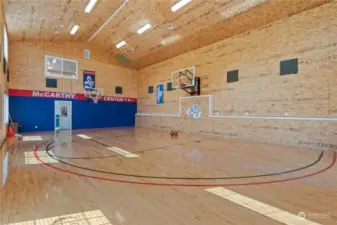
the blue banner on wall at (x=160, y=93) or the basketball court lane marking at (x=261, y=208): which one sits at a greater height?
the blue banner on wall at (x=160, y=93)

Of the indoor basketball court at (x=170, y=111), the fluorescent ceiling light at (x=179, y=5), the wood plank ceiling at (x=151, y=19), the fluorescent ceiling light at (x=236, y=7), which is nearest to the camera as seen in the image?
the indoor basketball court at (x=170, y=111)

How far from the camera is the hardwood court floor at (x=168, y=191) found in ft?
8.62

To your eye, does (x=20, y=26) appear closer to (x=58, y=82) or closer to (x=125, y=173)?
(x=58, y=82)

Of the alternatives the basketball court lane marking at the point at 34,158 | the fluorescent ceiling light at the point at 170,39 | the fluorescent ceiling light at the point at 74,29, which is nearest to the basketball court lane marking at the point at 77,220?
the basketball court lane marking at the point at 34,158

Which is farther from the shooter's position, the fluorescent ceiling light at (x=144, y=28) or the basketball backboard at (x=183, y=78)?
the basketball backboard at (x=183, y=78)

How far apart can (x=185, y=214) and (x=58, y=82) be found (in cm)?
1478

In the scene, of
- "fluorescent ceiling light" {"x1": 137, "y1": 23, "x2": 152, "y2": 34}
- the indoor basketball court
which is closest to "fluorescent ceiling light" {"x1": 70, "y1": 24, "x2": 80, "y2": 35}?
the indoor basketball court

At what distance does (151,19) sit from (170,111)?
6.56m

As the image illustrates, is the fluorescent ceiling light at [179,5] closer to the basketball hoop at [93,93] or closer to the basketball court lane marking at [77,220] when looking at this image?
the basketball court lane marking at [77,220]

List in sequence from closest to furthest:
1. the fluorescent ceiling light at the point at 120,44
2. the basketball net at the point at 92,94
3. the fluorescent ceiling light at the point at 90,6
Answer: the fluorescent ceiling light at the point at 90,6 < the fluorescent ceiling light at the point at 120,44 < the basketball net at the point at 92,94

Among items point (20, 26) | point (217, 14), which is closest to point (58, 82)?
point (20, 26)

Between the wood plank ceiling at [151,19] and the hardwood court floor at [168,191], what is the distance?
623cm

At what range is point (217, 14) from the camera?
9.38m

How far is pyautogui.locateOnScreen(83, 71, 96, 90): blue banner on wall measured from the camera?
1577cm
